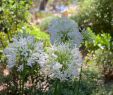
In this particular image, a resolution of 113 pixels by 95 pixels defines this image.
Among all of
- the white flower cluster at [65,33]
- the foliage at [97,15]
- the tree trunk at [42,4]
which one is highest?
the white flower cluster at [65,33]

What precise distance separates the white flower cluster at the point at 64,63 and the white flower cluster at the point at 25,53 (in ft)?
0.50

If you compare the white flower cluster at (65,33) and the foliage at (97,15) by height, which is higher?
the white flower cluster at (65,33)

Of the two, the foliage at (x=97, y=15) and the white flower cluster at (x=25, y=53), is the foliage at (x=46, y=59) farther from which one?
the foliage at (x=97, y=15)

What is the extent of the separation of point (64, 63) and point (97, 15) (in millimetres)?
7719

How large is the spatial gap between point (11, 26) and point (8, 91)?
2276 mm

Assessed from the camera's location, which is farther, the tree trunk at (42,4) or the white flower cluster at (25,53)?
the tree trunk at (42,4)

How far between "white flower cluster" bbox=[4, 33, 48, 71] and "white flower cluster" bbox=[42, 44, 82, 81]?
0.15 m

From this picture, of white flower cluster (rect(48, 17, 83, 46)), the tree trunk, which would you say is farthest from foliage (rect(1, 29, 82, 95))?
the tree trunk

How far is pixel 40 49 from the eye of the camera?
4.38 m

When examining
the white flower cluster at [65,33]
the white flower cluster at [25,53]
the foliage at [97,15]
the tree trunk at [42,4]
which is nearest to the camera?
the white flower cluster at [25,53]

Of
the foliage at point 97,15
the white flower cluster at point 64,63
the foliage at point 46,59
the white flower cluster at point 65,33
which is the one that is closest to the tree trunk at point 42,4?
the foliage at point 97,15

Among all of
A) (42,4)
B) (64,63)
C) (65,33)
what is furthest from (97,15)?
(42,4)

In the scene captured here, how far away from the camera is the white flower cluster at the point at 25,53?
4320 millimetres

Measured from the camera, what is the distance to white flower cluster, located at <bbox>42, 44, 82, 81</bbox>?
4164mm
